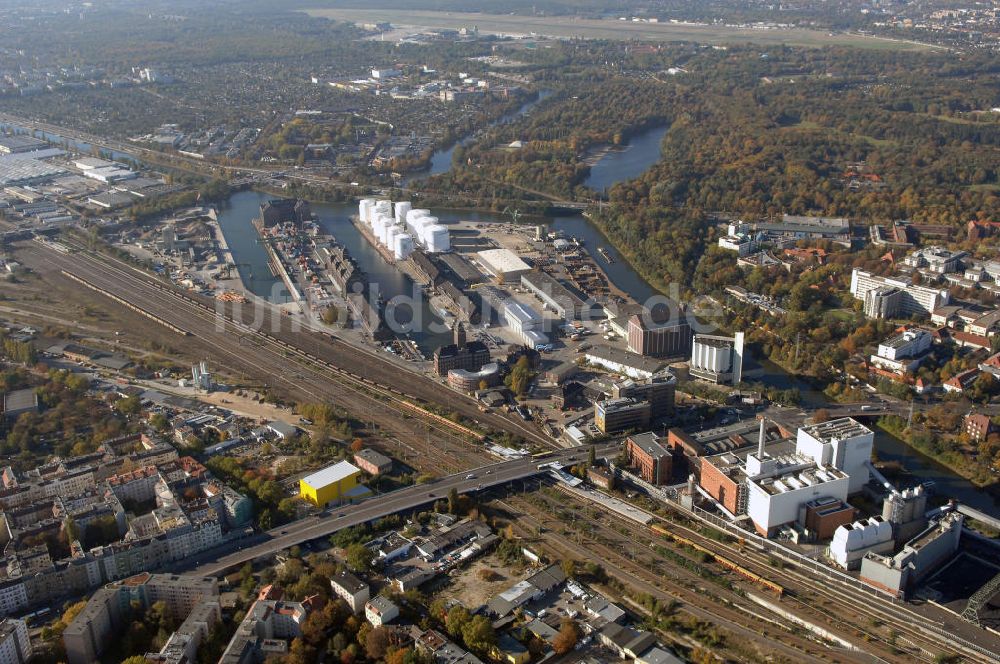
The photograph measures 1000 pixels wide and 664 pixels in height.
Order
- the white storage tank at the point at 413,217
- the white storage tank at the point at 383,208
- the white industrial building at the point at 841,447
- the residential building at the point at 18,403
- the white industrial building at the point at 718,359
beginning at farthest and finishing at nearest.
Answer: the white storage tank at the point at 383,208, the white storage tank at the point at 413,217, the white industrial building at the point at 718,359, the residential building at the point at 18,403, the white industrial building at the point at 841,447

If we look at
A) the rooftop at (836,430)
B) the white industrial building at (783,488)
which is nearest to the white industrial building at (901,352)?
the rooftop at (836,430)

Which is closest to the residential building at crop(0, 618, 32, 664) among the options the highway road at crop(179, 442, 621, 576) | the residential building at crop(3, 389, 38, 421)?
the highway road at crop(179, 442, 621, 576)

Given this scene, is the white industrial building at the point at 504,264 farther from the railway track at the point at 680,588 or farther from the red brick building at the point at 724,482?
the railway track at the point at 680,588

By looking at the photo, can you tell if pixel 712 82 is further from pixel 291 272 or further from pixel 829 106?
pixel 291 272

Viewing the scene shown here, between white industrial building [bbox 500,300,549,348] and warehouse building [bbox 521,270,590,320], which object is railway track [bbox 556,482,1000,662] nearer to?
white industrial building [bbox 500,300,549,348]

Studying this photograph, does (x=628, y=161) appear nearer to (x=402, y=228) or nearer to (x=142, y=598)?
(x=402, y=228)

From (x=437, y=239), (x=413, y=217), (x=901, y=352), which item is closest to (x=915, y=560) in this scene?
(x=901, y=352)

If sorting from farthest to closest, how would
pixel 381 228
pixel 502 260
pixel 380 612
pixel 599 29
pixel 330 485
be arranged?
pixel 599 29 → pixel 381 228 → pixel 502 260 → pixel 330 485 → pixel 380 612

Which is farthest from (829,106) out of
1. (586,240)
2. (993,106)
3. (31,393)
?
(31,393)
